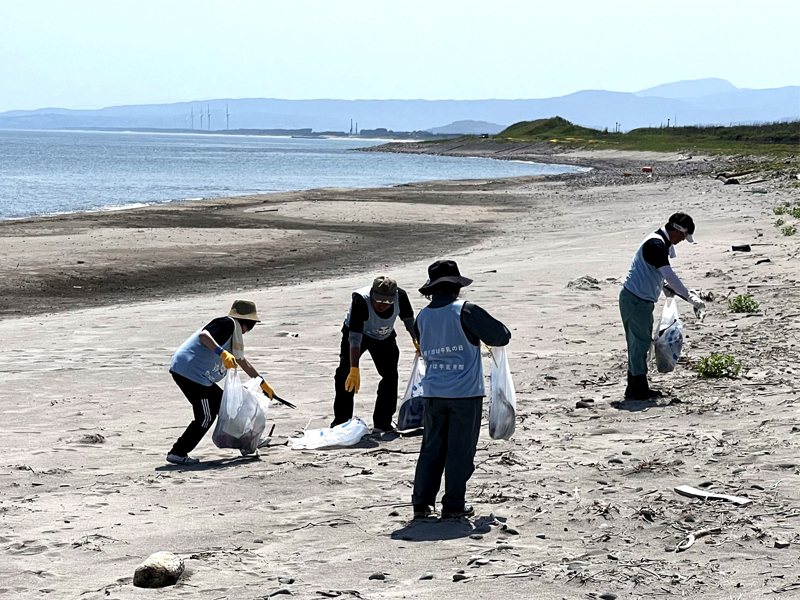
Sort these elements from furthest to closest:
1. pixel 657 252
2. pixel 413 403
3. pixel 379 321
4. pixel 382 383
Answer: pixel 657 252
pixel 382 383
pixel 379 321
pixel 413 403

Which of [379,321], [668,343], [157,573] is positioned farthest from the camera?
[668,343]

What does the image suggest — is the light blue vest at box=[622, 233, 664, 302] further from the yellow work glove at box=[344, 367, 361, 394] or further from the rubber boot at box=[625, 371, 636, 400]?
the yellow work glove at box=[344, 367, 361, 394]

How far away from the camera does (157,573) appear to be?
16.2 feet

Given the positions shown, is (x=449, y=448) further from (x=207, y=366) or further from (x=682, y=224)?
(x=682, y=224)

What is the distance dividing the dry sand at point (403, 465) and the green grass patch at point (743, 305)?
0.20m

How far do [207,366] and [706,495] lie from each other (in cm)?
362

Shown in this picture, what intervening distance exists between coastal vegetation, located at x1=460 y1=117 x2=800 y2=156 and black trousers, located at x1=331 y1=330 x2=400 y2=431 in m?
59.1

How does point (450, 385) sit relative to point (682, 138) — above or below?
below

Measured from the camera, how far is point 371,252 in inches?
944

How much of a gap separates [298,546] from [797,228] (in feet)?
55.9

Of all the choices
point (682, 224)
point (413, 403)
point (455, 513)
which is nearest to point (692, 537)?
point (455, 513)

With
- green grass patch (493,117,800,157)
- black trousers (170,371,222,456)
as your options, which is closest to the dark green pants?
black trousers (170,371,222,456)

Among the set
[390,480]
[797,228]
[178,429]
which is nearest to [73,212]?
[797,228]

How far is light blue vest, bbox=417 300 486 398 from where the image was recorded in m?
5.82
